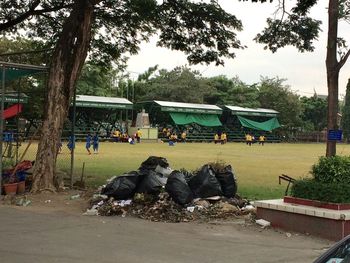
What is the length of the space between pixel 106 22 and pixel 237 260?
546 inches

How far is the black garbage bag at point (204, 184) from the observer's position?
1008 cm

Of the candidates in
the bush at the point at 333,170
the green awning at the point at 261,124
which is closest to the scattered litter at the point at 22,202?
the bush at the point at 333,170

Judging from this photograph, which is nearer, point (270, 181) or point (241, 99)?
point (270, 181)

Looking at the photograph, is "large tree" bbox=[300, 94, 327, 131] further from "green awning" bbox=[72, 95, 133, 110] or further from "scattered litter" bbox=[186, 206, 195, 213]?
"scattered litter" bbox=[186, 206, 195, 213]

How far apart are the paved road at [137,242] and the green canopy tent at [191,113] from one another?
46.1 m

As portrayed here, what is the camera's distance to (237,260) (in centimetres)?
653

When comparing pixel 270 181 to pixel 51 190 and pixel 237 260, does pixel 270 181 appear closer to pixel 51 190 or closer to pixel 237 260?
pixel 51 190

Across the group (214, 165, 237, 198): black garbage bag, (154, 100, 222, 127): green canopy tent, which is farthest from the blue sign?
(154, 100, 222, 127): green canopy tent

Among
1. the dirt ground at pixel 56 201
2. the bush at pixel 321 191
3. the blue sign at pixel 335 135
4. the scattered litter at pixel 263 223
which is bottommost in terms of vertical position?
the dirt ground at pixel 56 201

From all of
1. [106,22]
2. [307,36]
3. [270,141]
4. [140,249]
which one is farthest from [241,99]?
[140,249]

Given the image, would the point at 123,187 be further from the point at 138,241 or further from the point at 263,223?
the point at 263,223

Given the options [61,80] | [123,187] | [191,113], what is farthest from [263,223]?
[191,113]

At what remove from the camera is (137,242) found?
7.46 meters

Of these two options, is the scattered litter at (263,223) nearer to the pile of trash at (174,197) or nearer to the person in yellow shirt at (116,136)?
the pile of trash at (174,197)
